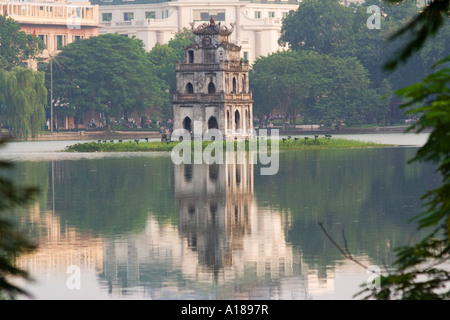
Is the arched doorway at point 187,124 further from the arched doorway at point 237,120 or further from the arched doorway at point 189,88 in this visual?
the arched doorway at point 237,120

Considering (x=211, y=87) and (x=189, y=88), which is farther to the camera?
(x=189, y=88)

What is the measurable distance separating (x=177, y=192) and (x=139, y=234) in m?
15.0

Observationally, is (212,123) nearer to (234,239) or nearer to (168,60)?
(168,60)

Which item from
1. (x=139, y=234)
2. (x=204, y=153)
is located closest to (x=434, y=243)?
(x=139, y=234)

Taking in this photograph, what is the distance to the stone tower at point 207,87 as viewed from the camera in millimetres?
98938

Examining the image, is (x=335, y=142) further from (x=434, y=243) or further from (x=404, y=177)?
(x=434, y=243)

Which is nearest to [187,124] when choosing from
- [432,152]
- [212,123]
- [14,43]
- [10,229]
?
[212,123]

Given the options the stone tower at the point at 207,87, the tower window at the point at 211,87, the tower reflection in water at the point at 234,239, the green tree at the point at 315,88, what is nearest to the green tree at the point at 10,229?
the tower reflection in water at the point at 234,239

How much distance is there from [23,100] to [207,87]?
21016 mm

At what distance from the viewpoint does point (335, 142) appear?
9275 centimetres

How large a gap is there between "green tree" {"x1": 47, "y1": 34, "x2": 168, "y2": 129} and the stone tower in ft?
108

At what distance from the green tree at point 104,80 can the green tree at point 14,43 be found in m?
4.17

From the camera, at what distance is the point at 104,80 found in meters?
134

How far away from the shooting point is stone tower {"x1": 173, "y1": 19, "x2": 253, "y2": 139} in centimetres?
9894
